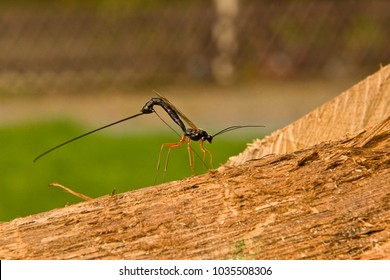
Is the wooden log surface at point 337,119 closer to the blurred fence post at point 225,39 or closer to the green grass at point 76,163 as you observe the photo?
the green grass at point 76,163

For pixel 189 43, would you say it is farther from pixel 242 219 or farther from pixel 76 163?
pixel 242 219

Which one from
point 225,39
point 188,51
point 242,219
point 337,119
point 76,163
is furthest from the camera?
point 188,51

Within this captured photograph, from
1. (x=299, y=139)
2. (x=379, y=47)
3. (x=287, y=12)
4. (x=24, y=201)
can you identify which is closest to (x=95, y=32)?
(x=287, y=12)

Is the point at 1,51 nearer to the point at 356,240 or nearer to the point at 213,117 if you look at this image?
the point at 213,117

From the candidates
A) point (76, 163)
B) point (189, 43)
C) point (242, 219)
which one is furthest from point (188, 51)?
point (242, 219)

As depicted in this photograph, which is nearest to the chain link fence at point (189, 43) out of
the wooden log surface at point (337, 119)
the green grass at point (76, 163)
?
the green grass at point (76, 163)

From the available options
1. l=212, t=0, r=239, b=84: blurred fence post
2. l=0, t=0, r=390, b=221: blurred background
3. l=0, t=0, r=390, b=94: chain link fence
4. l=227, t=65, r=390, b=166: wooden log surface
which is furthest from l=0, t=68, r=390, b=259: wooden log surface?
l=212, t=0, r=239, b=84: blurred fence post

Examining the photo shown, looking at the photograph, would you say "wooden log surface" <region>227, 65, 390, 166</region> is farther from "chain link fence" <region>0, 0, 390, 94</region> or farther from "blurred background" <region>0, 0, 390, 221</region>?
"chain link fence" <region>0, 0, 390, 94</region>

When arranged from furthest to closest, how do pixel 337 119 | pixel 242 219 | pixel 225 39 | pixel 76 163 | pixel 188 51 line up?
pixel 188 51 < pixel 225 39 < pixel 76 163 < pixel 337 119 < pixel 242 219
